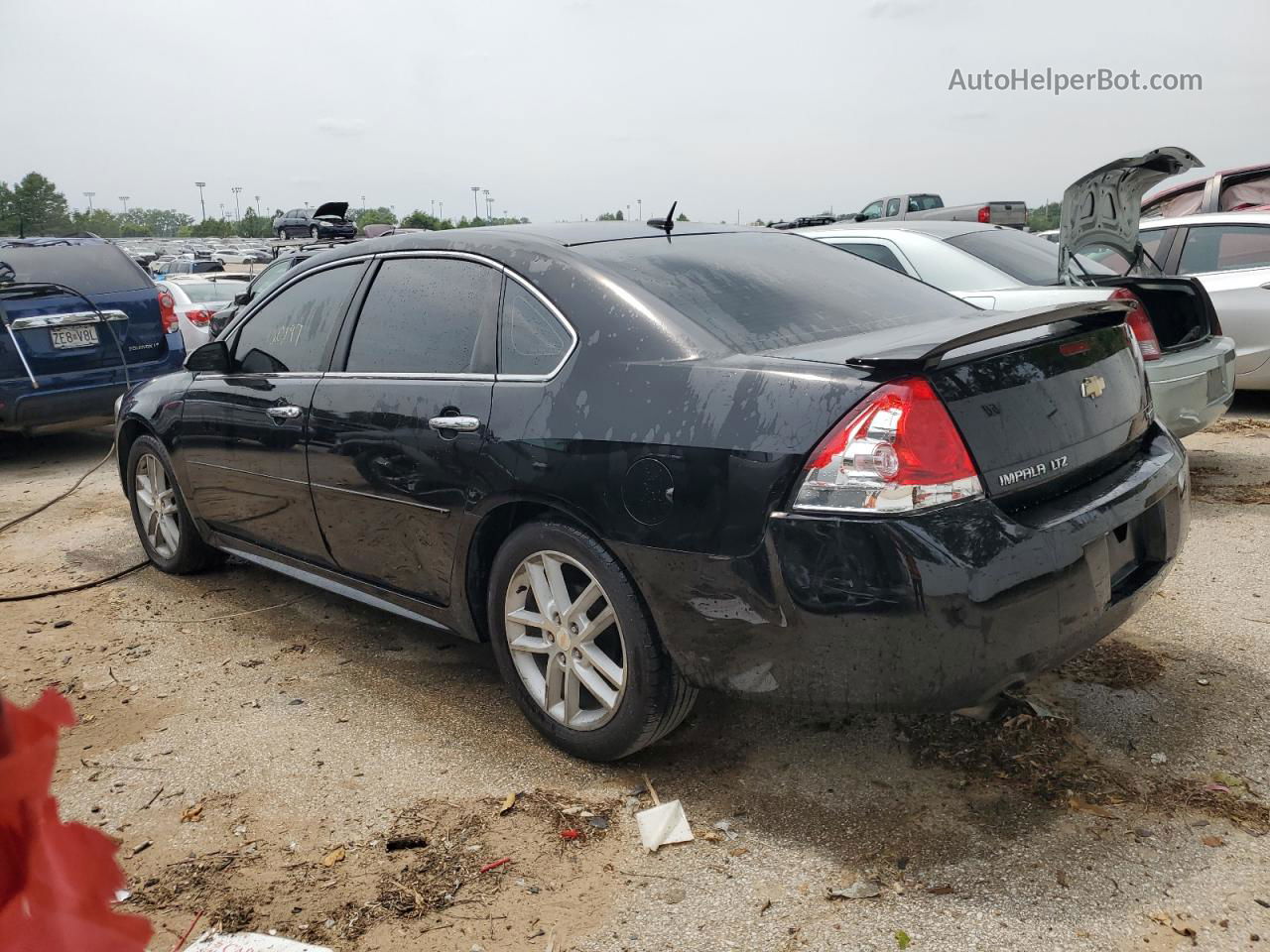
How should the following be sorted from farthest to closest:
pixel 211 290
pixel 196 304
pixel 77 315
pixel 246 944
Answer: pixel 211 290 → pixel 196 304 → pixel 77 315 → pixel 246 944

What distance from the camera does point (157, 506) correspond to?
5445 mm

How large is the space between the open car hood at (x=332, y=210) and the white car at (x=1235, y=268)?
1688 centimetres

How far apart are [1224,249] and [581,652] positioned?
6818mm

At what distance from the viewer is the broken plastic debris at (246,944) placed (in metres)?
2.46

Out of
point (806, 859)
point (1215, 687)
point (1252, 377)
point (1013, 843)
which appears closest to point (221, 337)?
point (806, 859)

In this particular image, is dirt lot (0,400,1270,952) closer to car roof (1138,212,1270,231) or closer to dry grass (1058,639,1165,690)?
dry grass (1058,639,1165,690)

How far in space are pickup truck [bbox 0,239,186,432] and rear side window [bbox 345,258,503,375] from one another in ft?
15.0

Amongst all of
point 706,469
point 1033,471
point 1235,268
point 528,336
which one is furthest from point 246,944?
point 1235,268

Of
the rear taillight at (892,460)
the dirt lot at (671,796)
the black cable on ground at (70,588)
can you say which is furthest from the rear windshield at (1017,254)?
the black cable on ground at (70,588)

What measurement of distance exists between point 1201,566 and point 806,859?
9.81 ft

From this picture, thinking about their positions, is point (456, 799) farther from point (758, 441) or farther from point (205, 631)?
point (205, 631)

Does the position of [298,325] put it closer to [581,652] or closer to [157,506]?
[157,506]

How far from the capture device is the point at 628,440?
9.74ft

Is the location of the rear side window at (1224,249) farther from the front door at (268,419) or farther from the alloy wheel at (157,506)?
the alloy wheel at (157,506)
